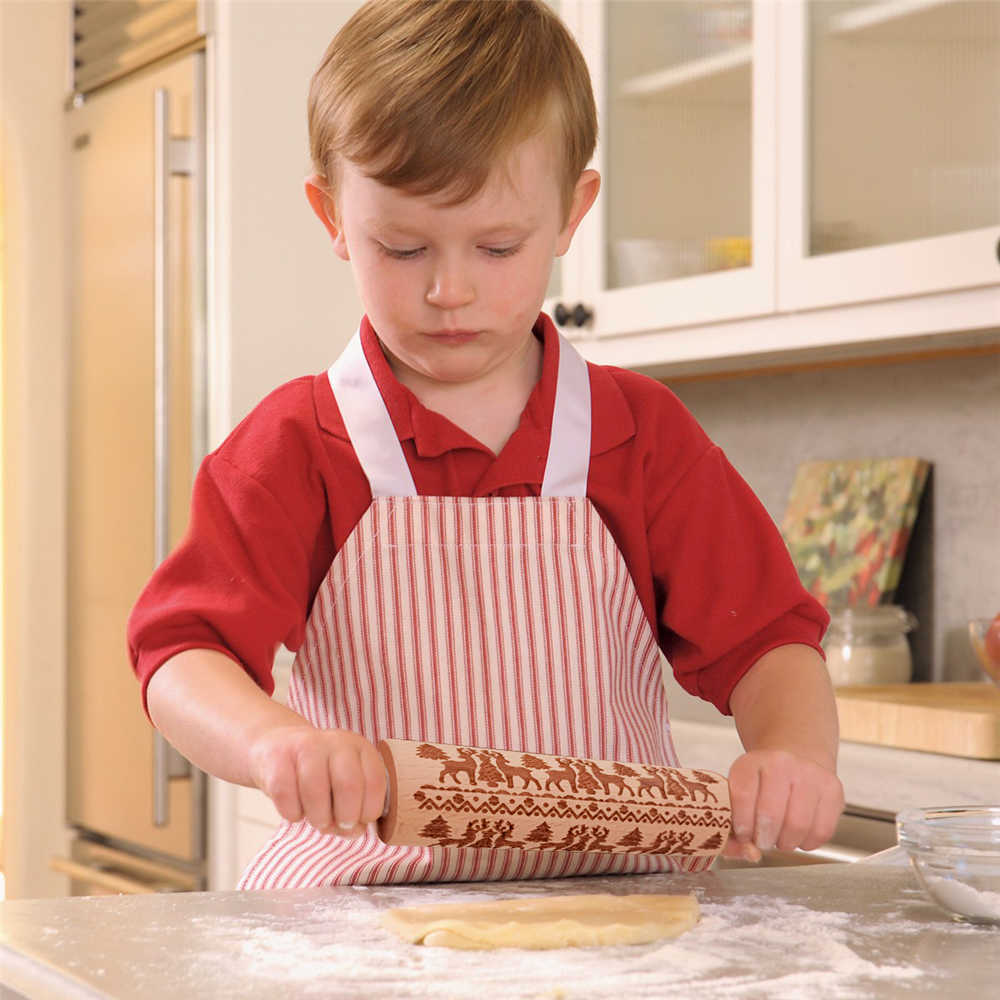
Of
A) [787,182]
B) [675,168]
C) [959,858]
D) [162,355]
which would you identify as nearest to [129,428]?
[162,355]

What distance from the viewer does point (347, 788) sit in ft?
2.35

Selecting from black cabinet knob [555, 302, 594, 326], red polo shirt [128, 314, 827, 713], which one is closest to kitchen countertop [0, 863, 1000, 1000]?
red polo shirt [128, 314, 827, 713]

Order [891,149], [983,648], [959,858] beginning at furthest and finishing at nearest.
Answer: [891,149]
[983,648]
[959,858]

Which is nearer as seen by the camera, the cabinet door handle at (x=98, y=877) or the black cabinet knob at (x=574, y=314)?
the black cabinet knob at (x=574, y=314)

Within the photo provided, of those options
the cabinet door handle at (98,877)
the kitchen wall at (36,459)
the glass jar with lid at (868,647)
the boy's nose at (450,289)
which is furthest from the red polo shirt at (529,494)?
the kitchen wall at (36,459)

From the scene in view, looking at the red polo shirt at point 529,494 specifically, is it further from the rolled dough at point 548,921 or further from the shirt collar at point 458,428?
the rolled dough at point 548,921

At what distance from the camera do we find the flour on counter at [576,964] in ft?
1.84

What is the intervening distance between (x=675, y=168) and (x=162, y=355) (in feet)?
3.38

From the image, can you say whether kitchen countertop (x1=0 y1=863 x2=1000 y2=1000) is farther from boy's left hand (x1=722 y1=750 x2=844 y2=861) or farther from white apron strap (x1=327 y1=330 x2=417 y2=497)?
white apron strap (x1=327 y1=330 x2=417 y2=497)

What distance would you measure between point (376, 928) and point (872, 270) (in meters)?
1.37

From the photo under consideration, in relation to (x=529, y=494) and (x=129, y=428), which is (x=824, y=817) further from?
(x=129, y=428)

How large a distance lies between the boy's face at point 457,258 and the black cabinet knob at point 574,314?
1306 millimetres

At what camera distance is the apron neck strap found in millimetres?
989

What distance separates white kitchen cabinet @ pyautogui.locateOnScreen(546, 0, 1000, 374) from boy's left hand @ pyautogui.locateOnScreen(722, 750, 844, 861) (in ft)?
3.37
